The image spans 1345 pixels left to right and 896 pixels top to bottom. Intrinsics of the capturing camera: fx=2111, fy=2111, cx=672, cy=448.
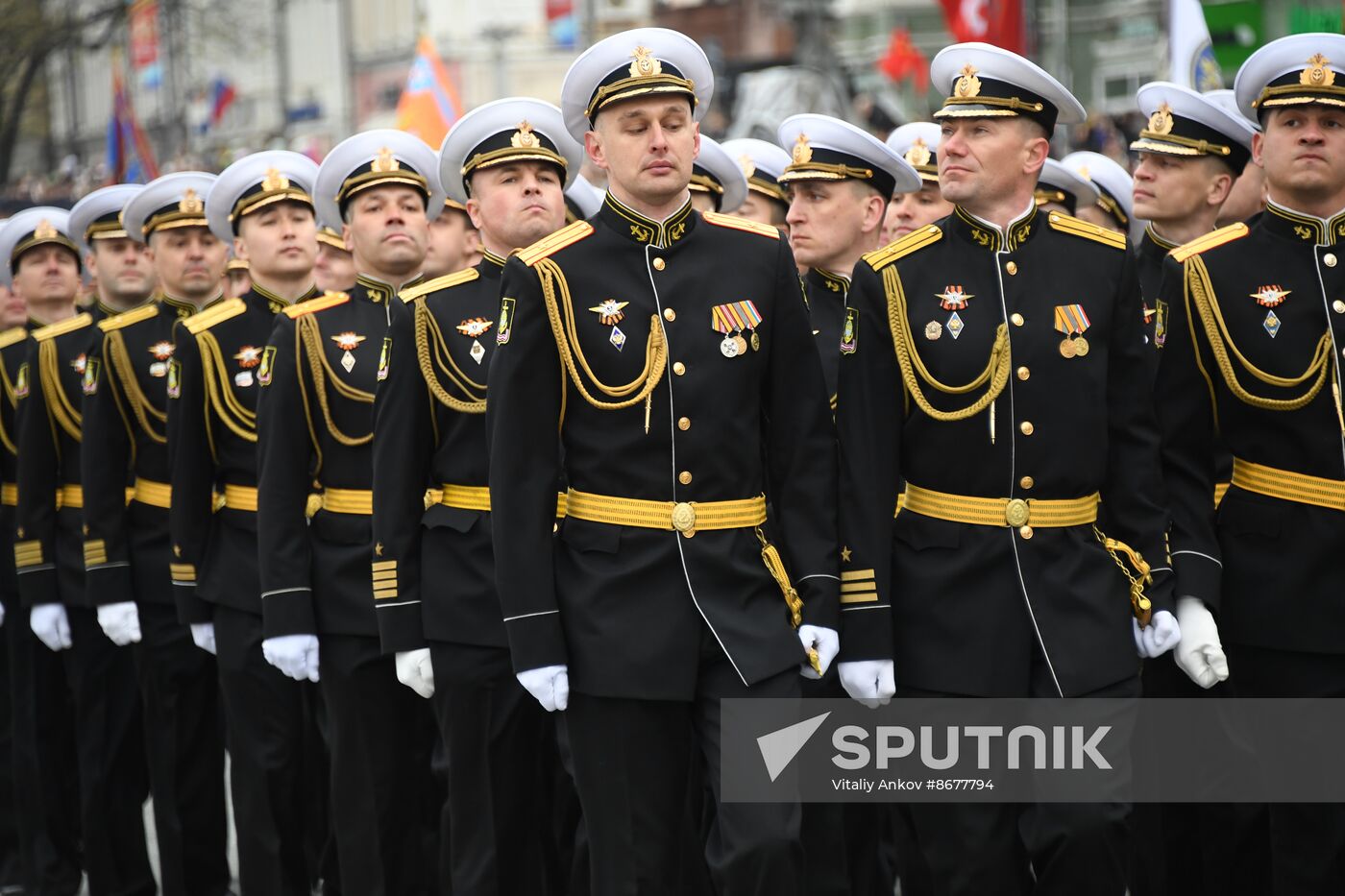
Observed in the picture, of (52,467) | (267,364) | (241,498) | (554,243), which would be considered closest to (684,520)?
(554,243)

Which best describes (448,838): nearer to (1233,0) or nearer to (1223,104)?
(1223,104)

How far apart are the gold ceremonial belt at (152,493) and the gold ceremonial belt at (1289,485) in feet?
12.4

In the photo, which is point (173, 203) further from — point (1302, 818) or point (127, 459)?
point (1302, 818)

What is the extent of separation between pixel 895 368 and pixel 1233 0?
8.40m

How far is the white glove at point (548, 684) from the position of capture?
15.9 ft

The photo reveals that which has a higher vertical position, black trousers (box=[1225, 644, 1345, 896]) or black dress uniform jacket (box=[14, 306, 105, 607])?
black dress uniform jacket (box=[14, 306, 105, 607])

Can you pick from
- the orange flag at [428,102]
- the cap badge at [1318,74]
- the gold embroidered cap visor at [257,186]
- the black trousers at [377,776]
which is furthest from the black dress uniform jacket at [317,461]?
the orange flag at [428,102]

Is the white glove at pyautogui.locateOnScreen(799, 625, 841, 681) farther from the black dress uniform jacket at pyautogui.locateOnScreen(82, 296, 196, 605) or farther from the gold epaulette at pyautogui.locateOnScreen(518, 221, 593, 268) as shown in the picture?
the black dress uniform jacket at pyautogui.locateOnScreen(82, 296, 196, 605)

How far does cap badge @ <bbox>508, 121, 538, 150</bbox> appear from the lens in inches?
246

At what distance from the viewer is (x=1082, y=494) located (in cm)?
518

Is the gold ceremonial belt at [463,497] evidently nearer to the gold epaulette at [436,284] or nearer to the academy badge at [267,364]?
the gold epaulette at [436,284]

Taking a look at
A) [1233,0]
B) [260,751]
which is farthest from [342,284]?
[1233,0]

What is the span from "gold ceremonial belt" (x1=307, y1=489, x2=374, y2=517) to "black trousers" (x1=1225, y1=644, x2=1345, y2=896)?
8.47 feet

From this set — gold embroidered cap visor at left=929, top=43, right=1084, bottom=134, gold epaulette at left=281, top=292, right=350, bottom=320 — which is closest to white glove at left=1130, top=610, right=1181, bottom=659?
gold embroidered cap visor at left=929, top=43, right=1084, bottom=134
